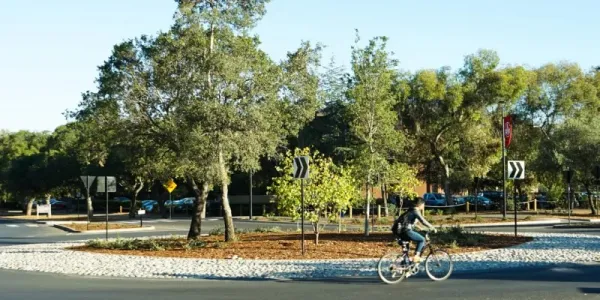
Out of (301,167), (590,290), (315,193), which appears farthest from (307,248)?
(590,290)

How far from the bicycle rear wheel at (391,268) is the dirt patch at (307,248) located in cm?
479

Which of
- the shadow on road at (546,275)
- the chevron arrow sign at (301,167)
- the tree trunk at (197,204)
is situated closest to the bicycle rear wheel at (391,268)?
the shadow on road at (546,275)

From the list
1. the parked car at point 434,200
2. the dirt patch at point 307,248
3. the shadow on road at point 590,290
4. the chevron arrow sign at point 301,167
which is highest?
the chevron arrow sign at point 301,167

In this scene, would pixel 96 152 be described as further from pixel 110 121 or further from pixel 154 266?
pixel 154 266

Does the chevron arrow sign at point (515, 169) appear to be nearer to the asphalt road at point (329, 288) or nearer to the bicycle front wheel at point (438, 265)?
the asphalt road at point (329, 288)

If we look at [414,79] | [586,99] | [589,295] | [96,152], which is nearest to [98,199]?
[414,79]

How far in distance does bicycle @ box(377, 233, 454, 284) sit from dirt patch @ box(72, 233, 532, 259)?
457cm

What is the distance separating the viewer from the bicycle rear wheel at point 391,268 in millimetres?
13753

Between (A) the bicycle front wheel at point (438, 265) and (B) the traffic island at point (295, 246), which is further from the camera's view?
(B) the traffic island at point (295, 246)

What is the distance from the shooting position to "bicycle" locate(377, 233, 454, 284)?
13781mm

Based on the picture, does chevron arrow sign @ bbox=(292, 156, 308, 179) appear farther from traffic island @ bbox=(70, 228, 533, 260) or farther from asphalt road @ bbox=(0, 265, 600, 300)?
asphalt road @ bbox=(0, 265, 600, 300)

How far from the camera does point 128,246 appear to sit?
73.8 feet

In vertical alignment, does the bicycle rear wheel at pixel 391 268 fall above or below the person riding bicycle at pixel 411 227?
below

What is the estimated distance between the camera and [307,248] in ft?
67.5
